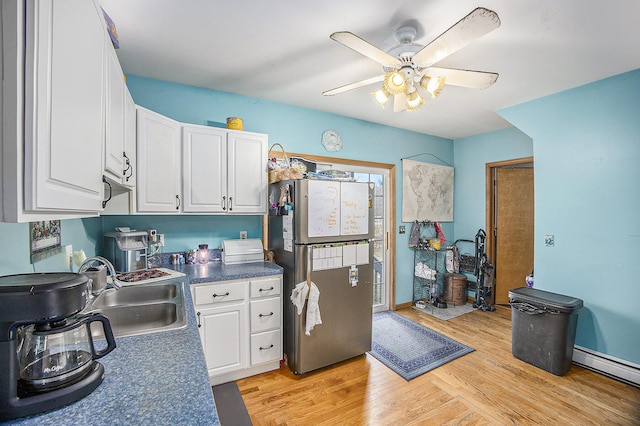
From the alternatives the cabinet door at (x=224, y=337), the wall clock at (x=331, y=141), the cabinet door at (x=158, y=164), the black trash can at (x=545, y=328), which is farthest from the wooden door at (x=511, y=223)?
the cabinet door at (x=158, y=164)

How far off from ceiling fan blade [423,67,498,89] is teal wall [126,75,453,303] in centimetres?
163

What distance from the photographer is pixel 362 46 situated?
1.54 m

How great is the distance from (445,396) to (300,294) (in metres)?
1.34

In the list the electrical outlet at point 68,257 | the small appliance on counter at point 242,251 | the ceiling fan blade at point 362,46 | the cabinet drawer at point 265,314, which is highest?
the ceiling fan blade at point 362,46

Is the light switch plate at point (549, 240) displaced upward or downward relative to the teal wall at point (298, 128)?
downward

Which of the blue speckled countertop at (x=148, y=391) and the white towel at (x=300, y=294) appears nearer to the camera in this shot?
the blue speckled countertop at (x=148, y=391)

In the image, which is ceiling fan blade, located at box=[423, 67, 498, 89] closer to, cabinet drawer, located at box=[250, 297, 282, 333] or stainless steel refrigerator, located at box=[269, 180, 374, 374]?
stainless steel refrigerator, located at box=[269, 180, 374, 374]

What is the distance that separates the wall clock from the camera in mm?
3378

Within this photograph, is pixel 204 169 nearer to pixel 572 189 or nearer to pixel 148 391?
pixel 148 391

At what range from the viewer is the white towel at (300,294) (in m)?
2.36

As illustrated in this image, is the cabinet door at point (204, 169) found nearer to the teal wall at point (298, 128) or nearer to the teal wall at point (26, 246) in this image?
the teal wall at point (298, 128)

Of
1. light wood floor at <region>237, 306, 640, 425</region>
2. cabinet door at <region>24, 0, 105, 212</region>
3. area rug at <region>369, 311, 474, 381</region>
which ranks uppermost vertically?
cabinet door at <region>24, 0, 105, 212</region>

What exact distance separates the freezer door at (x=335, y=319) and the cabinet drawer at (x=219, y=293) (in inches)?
18.6

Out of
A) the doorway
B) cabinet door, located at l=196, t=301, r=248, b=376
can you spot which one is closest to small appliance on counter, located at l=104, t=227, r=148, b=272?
cabinet door, located at l=196, t=301, r=248, b=376
